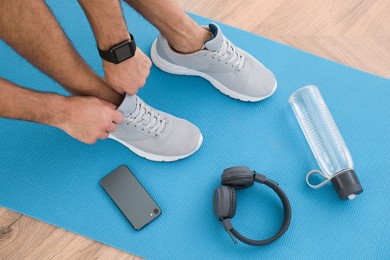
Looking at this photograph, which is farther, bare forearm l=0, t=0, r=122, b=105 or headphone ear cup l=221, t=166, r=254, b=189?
headphone ear cup l=221, t=166, r=254, b=189

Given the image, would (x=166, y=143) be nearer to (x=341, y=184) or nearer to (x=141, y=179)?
(x=141, y=179)

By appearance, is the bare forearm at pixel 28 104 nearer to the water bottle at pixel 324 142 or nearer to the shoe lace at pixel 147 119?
the shoe lace at pixel 147 119

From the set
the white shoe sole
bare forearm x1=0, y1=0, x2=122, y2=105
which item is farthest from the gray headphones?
bare forearm x1=0, y1=0, x2=122, y2=105

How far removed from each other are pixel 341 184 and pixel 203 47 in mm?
491

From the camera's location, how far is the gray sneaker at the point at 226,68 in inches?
43.6

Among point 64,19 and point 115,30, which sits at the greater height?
point 115,30

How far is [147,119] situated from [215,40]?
26 cm

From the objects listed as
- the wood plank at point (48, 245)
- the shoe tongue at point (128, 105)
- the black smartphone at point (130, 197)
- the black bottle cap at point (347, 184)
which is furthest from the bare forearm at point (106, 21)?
the black bottle cap at point (347, 184)

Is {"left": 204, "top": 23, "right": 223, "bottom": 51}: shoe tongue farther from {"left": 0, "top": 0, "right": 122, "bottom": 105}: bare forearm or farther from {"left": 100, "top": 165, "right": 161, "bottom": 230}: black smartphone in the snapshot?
{"left": 100, "top": 165, "right": 161, "bottom": 230}: black smartphone

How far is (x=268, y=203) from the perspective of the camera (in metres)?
1.07

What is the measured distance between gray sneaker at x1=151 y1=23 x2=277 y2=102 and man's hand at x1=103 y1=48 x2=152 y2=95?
0.60ft

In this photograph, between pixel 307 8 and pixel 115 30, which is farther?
pixel 307 8

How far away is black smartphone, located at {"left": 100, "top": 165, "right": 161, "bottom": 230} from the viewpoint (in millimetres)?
1051

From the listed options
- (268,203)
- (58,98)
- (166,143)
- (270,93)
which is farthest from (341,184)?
(58,98)
